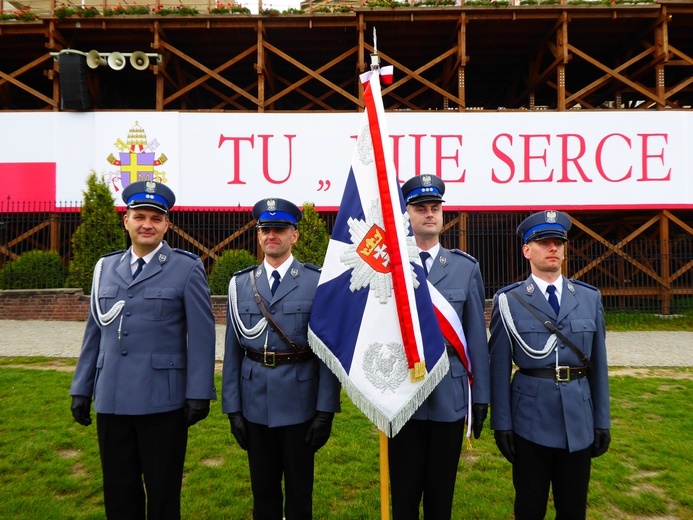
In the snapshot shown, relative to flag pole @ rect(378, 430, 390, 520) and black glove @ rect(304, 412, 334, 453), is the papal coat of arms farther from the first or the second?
flag pole @ rect(378, 430, 390, 520)

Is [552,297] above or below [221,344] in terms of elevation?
above

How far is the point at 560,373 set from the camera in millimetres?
2434

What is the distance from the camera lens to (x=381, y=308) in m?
2.54

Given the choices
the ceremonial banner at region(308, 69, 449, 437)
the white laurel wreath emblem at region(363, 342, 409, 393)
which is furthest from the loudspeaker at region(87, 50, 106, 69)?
the white laurel wreath emblem at region(363, 342, 409, 393)

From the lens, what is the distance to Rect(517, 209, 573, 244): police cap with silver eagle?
8.13 ft

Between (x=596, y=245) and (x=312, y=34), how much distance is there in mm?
10500

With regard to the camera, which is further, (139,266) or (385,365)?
(139,266)

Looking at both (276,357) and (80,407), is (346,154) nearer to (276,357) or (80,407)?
(276,357)

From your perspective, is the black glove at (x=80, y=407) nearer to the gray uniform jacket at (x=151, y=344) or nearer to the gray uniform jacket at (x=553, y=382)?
the gray uniform jacket at (x=151, y=344)

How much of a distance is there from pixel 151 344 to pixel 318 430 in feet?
3.51

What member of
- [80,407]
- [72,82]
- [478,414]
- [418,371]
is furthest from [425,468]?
[72,82]

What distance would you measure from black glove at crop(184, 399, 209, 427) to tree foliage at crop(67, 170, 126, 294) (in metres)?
8.68

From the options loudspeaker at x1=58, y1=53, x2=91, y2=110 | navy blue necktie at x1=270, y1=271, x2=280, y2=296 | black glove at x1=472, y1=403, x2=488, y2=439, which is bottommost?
black glove at x1=472, y1=403, x2=488, y2=439

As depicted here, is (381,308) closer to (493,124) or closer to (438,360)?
(438,360)
